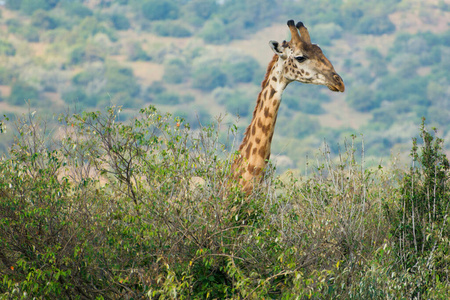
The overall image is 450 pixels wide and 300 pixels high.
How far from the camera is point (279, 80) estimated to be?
9102 mm

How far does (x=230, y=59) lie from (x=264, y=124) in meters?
129

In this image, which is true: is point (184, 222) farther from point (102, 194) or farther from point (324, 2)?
point (324, 2)

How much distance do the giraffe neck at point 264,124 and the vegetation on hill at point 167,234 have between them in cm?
82

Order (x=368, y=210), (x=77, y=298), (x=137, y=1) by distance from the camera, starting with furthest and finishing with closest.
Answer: (x=137, y=1), (x=368, y=210), (x=77, y=298)

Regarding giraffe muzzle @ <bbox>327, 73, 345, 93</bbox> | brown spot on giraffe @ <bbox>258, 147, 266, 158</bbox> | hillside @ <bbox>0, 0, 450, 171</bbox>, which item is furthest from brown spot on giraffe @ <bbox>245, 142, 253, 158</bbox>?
hillside @ <bbox>0, 0, 450, 171</bbox>

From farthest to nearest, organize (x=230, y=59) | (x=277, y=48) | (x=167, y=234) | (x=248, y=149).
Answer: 1. (x=230, y=59)
2. (x=277, y=48)
3. (x=248, y=149)
4. (x=167, y=234)

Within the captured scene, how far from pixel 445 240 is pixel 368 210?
1.07 meters

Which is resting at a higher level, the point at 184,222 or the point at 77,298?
the point at 184,222

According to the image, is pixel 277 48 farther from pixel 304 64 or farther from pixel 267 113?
pixel 267 113

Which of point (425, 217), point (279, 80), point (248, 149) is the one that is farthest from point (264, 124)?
point (425, 217)

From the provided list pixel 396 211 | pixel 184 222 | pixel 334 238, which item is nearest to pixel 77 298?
→ pixel 184 222

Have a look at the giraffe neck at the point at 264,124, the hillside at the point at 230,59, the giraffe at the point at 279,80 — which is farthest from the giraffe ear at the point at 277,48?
the hillside at the point at 230,59

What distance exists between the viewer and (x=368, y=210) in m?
8.39

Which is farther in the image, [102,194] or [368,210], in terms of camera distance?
[368,210]
